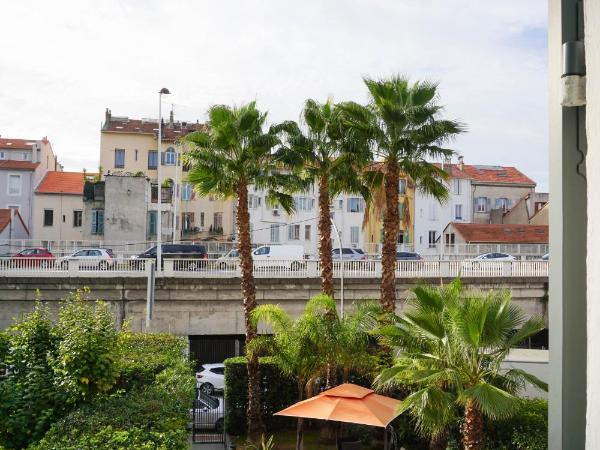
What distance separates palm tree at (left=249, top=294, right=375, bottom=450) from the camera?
14242 mm

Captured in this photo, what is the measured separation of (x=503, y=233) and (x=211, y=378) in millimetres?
31672

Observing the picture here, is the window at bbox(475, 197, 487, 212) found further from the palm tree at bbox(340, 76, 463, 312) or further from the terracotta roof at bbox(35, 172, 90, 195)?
the palm tree at bbox(340, 76, 463, 312)

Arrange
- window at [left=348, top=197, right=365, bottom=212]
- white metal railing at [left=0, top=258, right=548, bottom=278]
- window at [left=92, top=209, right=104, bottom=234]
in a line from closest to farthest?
white metal railing at [left=0, top=258, right=548, bottom=278] → window at [left=92, top=209, right=104, bottom=234] → window at [left=348, top=197, right=365, bottom=212]

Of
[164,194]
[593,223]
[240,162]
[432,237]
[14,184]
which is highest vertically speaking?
[14,184]

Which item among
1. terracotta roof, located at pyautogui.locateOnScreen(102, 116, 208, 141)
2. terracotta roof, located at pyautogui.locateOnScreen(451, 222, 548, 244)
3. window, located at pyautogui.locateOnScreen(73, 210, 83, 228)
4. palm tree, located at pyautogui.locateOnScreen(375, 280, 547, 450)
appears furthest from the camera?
terracotta roof, located at pyautogui.locateOnScreen(102, 116, 208, 141)

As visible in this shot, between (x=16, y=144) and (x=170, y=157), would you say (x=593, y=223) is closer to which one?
(x=170, y=157)

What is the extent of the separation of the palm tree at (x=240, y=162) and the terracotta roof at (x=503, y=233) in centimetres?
3549

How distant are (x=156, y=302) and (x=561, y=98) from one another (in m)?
24.1

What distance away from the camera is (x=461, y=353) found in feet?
33.7

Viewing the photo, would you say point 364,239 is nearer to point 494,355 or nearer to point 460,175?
point 460,175

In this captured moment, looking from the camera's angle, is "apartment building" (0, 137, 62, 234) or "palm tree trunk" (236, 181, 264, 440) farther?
"apartment building" (0, 137, 62, 234)

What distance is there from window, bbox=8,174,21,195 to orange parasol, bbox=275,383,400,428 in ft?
148

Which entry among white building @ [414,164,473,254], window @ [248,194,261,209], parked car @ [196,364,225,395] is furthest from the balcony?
parked car @ [196,364,225,395]

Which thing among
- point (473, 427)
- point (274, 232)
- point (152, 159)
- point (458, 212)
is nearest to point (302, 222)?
point (274, 232)
